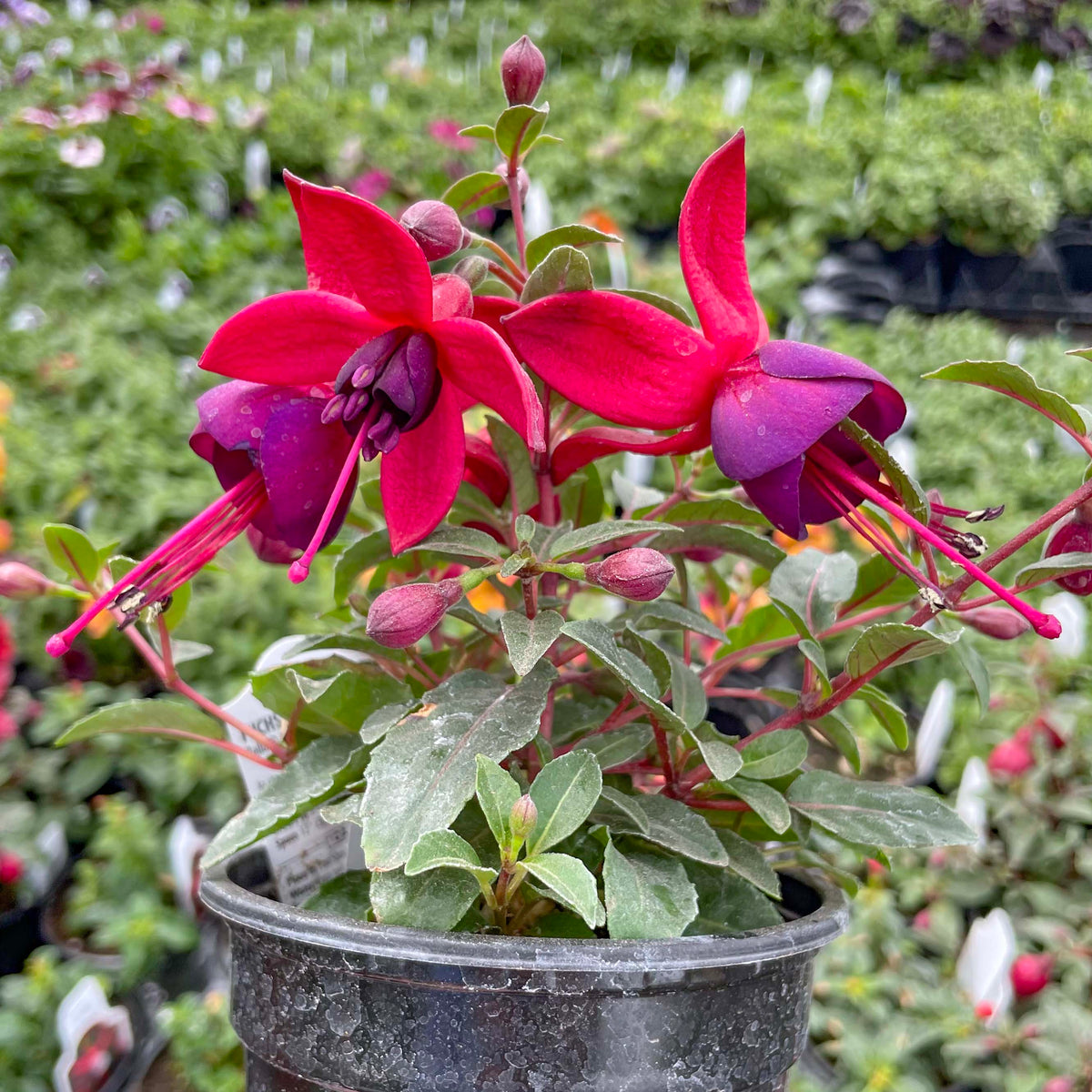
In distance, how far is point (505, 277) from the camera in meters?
0.48

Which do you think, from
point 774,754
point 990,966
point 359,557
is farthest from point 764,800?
point 990,966

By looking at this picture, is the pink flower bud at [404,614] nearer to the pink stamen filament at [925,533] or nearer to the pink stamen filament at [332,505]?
the pink stamen filament at [332,505]

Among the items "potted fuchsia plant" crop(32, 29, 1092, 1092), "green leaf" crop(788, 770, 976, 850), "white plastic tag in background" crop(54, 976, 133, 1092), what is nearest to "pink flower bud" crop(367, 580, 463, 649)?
"potted fuchsia plant" crop(32, 29, 1092, 1092)

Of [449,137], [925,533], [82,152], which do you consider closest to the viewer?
[925,533]

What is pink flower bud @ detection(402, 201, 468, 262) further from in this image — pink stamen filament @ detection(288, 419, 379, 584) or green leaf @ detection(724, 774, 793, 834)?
green leaf @ detection(724, 774, 793, 834)

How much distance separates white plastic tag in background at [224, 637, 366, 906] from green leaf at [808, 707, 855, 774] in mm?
246

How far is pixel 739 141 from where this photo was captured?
39 centimetres

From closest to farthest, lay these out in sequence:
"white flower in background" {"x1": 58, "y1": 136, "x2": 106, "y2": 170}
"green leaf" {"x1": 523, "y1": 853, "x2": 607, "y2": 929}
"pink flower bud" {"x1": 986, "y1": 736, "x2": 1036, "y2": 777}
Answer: "green leaf" {"x1": 523, "y1": 853, "x2": 607, "y2": 929} → "pink flower bud" {"x1": 986, "y1": 736, "x2": 1036, "y2": 777} → "white flower in background" {"x1": 58, "y1": 136, "x2": 106, "y2": 170}

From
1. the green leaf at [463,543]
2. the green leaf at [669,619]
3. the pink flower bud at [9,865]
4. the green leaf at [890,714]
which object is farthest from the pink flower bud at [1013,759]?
the pink flower bud at [9,865]

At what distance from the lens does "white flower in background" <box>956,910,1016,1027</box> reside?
0.94m

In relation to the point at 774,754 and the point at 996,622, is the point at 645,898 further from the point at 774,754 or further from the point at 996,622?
the point at 996,622

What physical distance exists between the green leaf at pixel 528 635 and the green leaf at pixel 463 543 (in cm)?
3

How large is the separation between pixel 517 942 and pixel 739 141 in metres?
0.31

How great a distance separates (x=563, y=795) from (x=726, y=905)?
0.13 meters
